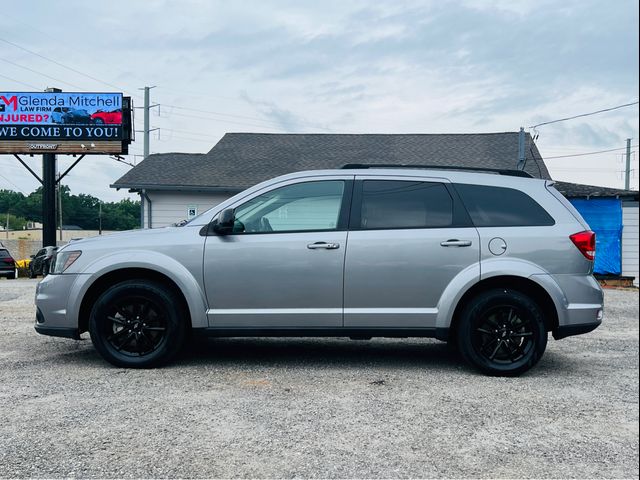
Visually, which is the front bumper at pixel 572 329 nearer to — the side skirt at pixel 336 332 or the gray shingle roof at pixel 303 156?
the side skirt at pixel 336 332

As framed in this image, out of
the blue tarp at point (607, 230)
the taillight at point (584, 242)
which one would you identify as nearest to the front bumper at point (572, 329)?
the taillight at point (584, 242)

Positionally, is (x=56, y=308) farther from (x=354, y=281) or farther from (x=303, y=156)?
(x=303, y=156)

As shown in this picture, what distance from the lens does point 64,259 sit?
16.9 feet

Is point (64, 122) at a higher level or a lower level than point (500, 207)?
higher

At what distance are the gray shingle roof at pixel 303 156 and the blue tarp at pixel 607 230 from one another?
2249 mm

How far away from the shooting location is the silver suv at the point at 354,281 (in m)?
4.95

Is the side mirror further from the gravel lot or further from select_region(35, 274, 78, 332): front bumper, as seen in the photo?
select_region(35, 274, 78, 332): front bumper

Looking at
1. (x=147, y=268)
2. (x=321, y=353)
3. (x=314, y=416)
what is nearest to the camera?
(x=314, y=416)

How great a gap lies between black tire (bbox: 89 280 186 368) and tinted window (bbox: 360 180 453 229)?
6.21 ft

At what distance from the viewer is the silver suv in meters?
4.95

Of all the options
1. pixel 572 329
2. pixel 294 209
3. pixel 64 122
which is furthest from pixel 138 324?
pixel 64 122

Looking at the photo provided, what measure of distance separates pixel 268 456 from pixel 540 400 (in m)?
2.26

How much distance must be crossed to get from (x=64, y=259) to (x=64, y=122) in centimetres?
1800

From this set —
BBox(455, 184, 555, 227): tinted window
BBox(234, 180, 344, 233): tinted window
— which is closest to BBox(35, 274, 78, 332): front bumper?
BBox(234, 180, 344, 233): tinted window
